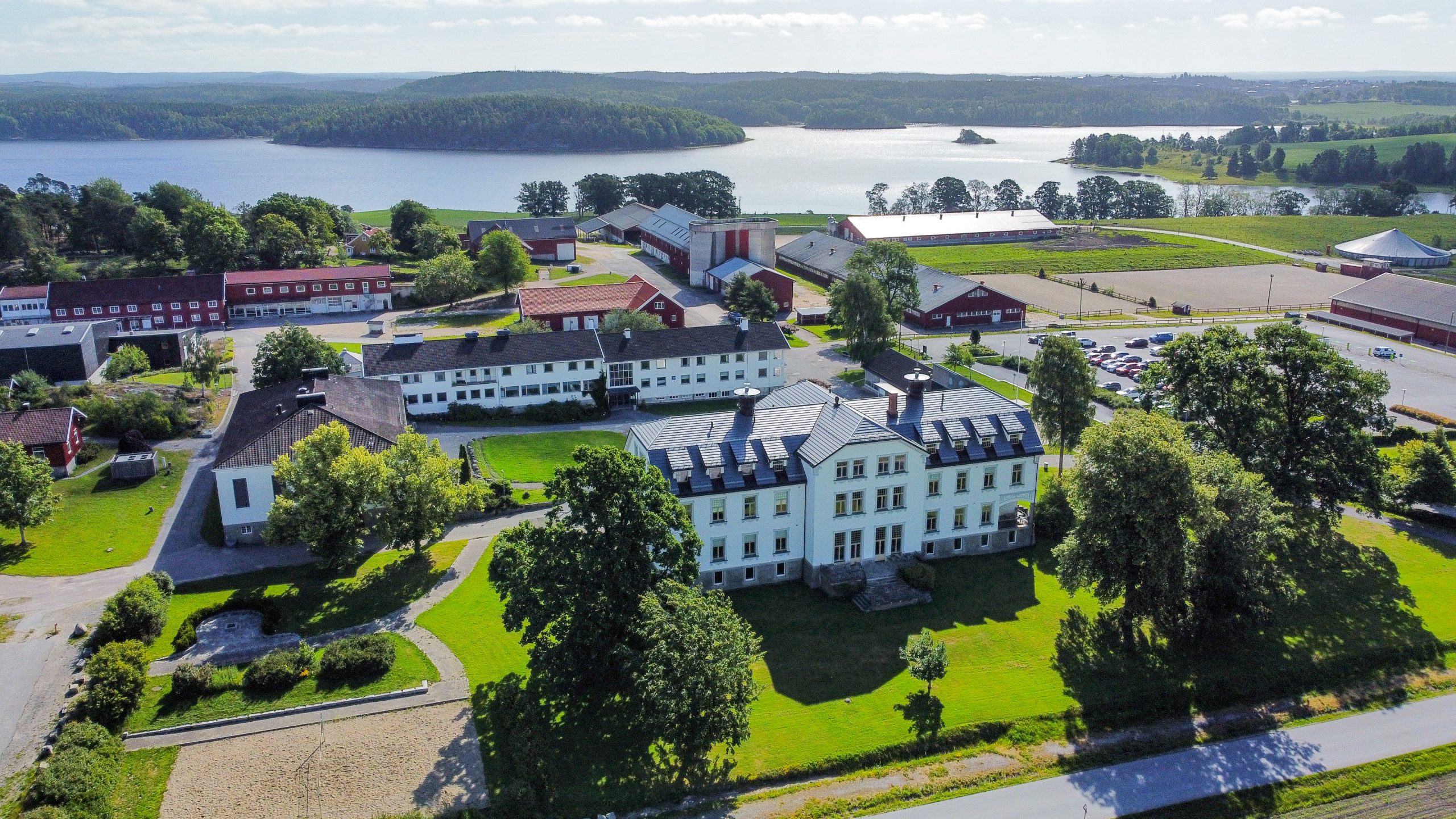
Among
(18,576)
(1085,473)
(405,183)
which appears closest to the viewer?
(1085,473)

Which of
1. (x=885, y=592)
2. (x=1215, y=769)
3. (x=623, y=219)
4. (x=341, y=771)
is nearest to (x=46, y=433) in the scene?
(x=341, y=771)

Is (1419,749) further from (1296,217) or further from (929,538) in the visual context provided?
(1296,217)

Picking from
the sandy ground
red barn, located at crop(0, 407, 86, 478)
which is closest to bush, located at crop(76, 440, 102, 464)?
red barn, located at crop(0, 407, 86, 478)

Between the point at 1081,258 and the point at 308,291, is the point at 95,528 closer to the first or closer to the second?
the point at 308,291

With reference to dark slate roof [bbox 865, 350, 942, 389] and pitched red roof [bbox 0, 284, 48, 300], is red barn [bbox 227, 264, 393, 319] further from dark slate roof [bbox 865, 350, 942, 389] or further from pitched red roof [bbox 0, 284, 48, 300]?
dark slate roof [bbox 865, 350, 942, 389]

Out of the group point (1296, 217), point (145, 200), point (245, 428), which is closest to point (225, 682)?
point (245, 428)
